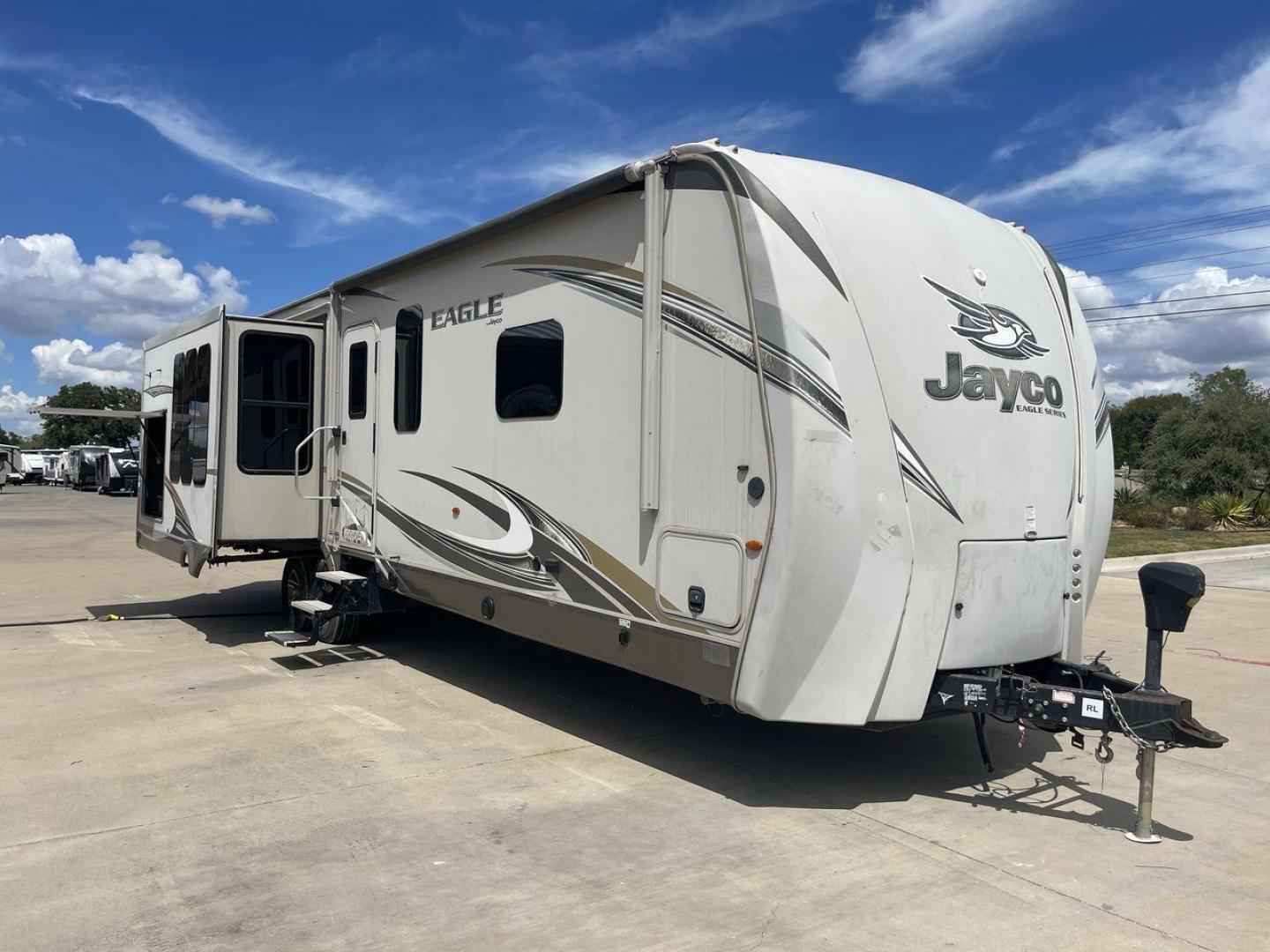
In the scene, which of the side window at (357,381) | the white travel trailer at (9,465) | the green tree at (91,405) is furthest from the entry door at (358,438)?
the green tree at (91,405)

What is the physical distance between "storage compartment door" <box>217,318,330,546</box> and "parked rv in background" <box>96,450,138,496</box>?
31614mm

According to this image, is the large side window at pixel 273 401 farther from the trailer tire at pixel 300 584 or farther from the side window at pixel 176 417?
the side window at pixel 176 417

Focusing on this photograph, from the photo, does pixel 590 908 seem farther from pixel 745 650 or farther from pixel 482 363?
pixel 482 363

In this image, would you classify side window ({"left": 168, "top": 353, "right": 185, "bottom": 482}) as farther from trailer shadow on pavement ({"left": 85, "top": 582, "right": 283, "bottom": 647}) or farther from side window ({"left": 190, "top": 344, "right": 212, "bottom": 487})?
trailer shadow on pavement ({"left": 85, "top": 582, "right": 283, "bottom": 647})

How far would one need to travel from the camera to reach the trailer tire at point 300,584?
363 inches

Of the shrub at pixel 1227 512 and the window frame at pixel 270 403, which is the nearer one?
the window frame at pixel 270 403

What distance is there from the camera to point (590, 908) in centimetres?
383

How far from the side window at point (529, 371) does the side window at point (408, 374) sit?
1.20m

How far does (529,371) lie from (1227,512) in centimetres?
2464

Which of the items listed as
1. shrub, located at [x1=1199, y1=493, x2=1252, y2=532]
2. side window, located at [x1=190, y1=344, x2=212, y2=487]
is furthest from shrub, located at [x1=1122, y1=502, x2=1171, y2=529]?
side window, located at [x1=190, y1=344, x2=212, y2=487]

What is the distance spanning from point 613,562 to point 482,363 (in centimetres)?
196

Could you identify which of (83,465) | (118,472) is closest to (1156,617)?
(118,472)

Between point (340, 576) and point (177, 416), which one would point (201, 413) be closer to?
point (177, 416)

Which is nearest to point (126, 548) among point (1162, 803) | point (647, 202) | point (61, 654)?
point (61, 654)
